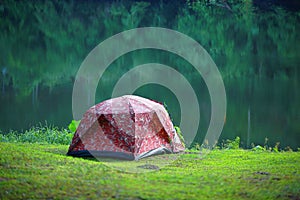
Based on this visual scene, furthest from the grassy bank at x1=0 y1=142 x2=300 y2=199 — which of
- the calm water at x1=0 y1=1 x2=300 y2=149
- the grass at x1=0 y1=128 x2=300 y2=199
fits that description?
the calm water at x1=0 y1=1 x2=300 y2=149

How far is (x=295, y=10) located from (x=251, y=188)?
40480 millimetres

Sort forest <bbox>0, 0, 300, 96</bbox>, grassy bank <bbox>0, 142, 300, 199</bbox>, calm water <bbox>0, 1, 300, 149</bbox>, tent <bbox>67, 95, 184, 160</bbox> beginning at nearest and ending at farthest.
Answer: grassy bank <bbox>0, 142, 300, 199</bbox>
tent <bbox>67, 95, 184, 160</bbox>
calm water <bbox>0, 1, 300, 149</bbox>
forest <bbox>0, 0, 300, 96</bbox>

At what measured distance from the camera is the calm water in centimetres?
1875

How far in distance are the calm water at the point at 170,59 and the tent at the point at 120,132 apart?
545cm

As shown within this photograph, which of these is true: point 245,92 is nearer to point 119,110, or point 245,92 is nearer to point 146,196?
point 119,110

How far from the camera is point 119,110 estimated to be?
10750 millimetres

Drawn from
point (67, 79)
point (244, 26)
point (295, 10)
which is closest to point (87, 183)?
point (67, 79)

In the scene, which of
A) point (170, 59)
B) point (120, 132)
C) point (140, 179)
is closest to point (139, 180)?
point (140, 179)

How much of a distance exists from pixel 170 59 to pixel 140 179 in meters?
23.3

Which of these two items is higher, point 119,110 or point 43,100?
point 119,110

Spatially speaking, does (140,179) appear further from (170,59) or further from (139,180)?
(170,59)

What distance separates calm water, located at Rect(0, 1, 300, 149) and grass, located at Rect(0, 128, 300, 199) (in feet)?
21.9

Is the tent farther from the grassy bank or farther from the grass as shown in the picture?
the grassy bank

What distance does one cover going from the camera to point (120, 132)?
415 inches
